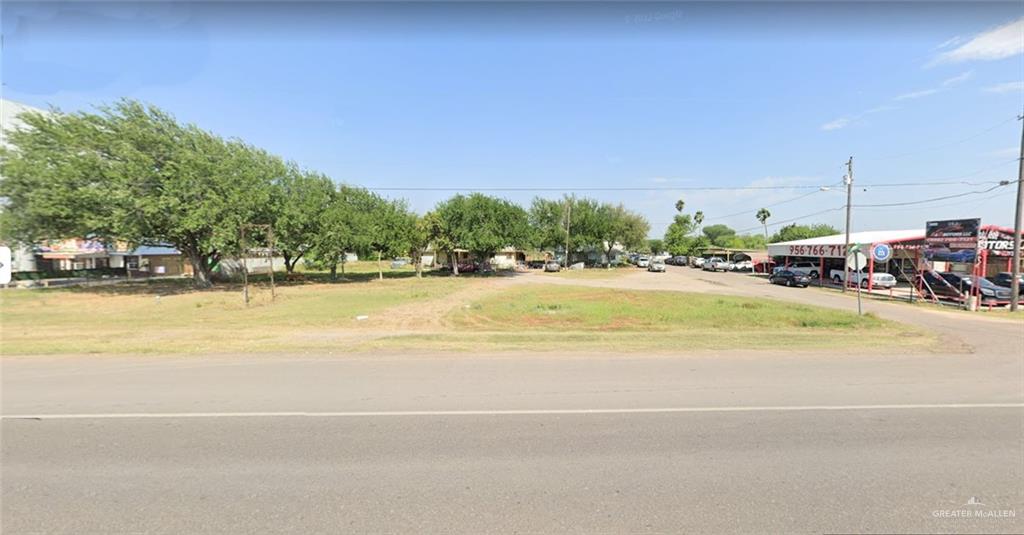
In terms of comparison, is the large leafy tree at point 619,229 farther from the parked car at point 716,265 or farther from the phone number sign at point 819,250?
the phone number sign at point 819,250

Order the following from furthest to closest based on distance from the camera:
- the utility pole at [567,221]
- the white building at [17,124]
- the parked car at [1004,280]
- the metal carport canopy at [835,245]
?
the utility pole at [567,221] < the white building at [17,124] < the metal carport canopy at [835,245] < the parked car at [1004,280]

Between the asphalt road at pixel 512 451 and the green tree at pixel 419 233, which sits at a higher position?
the green tree at pixel 419 233

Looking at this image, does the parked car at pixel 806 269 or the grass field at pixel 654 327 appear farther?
the parked car at pixel 806 269

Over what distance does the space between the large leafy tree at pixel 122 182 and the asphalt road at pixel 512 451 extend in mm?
19990

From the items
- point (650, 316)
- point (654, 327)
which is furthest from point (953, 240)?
point (654, 327)

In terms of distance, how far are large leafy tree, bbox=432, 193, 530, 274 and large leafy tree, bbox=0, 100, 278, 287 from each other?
63.2ft

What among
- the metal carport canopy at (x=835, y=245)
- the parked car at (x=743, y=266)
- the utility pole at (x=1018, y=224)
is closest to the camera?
the utility pole at (x=1018, y=224)

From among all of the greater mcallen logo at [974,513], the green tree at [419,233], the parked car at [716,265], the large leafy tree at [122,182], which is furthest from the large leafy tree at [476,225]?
the greater mcallen logo at [974,513]

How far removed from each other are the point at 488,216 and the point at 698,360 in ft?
120

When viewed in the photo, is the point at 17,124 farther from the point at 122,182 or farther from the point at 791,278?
the point at 791,278

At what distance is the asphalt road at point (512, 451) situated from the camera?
303 cm

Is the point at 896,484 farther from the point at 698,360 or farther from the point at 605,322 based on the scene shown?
the point at 605,322

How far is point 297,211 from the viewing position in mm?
29859

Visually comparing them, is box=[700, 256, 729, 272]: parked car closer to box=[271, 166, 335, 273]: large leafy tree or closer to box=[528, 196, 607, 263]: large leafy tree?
box=[528, 196, 607, 263]: large leafy tree
